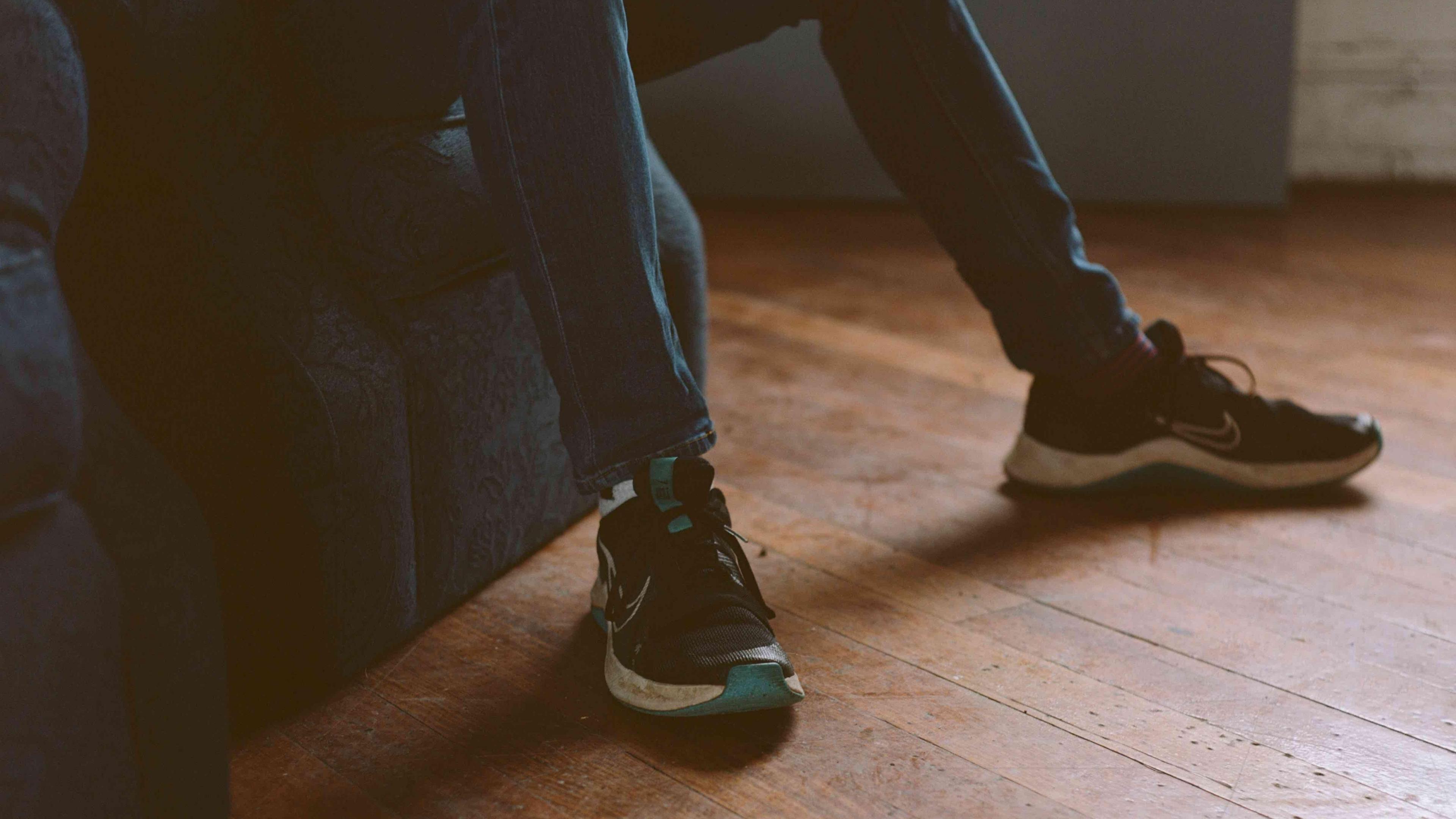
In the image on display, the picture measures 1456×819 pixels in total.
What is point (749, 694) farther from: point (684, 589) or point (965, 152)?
point (965, 152)

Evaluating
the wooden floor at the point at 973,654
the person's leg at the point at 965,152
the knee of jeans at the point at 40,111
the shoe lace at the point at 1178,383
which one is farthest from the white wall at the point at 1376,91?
the knee of jeans at the point at 40,111

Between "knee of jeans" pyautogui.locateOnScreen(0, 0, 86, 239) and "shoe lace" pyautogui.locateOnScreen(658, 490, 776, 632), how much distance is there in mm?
380

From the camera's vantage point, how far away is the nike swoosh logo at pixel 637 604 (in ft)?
2.53

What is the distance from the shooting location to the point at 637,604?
2.54ft

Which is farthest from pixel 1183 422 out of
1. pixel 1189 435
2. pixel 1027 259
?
pixel 1027 259

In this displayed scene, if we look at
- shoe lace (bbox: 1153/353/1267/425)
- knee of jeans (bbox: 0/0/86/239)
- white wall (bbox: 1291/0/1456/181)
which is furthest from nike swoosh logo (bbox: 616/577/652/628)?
white wall (bbox: 1291/0/1456/181)

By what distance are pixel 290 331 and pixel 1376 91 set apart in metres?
2.48

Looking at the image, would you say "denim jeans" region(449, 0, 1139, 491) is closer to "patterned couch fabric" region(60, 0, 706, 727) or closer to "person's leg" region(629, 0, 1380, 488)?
"patterned couch fabric" region(60, 0, 706, 727)

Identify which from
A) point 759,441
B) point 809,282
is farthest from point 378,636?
point 809,282

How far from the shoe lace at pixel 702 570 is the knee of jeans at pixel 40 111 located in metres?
0.38

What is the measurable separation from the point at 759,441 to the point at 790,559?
11.3 inches

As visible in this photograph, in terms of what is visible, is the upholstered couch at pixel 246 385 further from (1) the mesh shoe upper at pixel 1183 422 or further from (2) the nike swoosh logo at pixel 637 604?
(1) the mesh shoe upper at pixel 1183 422

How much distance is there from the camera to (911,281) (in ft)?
6.35

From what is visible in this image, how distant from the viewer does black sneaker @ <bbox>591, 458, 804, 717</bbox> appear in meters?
0.74
